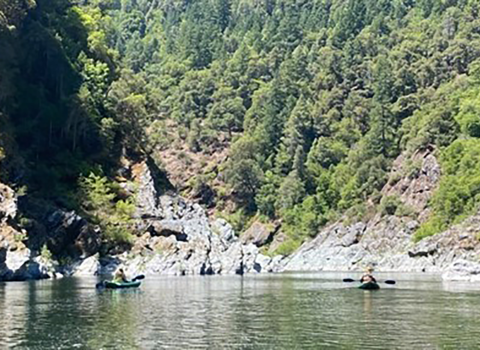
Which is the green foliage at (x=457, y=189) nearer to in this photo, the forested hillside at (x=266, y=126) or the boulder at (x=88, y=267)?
the forested hillside at (x=266, y=126)

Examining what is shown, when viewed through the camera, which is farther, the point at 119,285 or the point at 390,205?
the point at 390,205

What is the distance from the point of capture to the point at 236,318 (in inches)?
1729

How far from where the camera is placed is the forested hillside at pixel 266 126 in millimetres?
104562

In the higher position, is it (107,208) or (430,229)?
(107,208)

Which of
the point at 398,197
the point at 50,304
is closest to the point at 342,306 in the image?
the point at 50,304

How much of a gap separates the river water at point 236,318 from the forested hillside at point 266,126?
41.3m

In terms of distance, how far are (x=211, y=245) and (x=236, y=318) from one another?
5915 centimetres

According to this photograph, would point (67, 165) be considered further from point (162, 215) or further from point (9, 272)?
point (9, 272)

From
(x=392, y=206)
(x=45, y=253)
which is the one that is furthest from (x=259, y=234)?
(x=45, y=253)

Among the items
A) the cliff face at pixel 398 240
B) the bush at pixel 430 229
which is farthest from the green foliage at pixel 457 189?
the cliff face at pixel 398 240

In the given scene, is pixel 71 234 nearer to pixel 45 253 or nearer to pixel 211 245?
pixel 45 253

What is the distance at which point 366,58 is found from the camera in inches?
7638

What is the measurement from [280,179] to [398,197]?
35470 millimetres

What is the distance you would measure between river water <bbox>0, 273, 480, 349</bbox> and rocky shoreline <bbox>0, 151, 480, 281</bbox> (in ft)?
61.0
